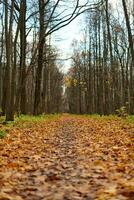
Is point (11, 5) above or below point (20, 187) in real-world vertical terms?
above

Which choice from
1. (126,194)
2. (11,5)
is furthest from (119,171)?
(11,5)

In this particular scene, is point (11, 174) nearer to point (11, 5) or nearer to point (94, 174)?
point (94, 174)

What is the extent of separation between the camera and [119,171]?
6.90 m

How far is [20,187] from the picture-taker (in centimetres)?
578

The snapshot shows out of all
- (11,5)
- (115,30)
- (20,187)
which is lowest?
(20,187)

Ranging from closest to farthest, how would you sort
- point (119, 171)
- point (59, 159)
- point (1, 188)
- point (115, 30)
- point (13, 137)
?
point (1, 188) → point (119, 171) → point (59, 159) → point (13, 137) → point (115, 30)

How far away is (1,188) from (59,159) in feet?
9.14

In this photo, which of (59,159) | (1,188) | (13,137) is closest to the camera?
(1,188)

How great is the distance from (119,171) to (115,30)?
38.2 m

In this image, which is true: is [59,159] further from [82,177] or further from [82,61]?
[82,61]

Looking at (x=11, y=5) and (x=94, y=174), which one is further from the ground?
(x=11, y=5)

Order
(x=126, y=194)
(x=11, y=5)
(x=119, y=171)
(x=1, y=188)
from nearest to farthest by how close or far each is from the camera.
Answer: (x=126, y=194)
(x=1, y=188)
(x=119, y=171)
(x=11, y=5)

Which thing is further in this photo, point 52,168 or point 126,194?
point 52,168

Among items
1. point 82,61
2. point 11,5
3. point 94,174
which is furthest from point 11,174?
point 82,61
